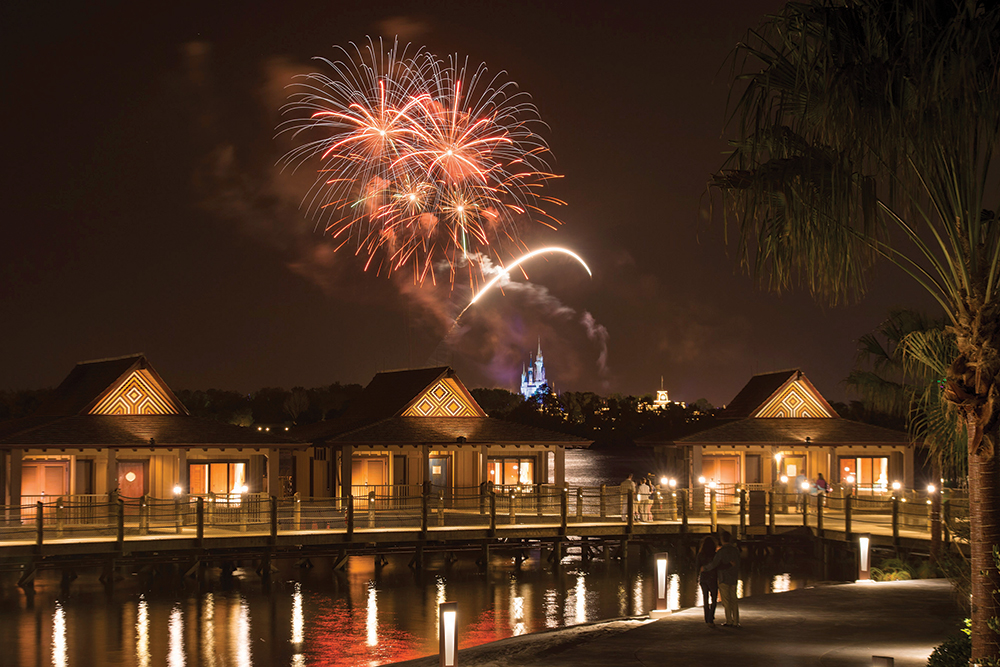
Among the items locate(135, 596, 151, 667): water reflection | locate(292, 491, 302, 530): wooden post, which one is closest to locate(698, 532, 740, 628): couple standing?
locate(135, 596, 151, 667): water reflection

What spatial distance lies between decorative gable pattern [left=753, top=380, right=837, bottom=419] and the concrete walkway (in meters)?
25.7

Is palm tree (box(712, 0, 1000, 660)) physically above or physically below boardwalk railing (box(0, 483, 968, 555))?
above

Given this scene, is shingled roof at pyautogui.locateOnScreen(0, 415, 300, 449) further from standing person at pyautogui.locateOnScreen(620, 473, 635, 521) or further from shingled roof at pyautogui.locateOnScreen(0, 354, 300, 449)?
standing person at pyautogui.locateOnScreen(620, 473, 635, 521)

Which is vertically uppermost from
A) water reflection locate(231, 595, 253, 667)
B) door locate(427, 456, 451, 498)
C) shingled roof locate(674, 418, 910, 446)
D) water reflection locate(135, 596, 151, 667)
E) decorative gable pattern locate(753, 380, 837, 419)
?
decorative gable pattern locate(753, 380, 837, 419)

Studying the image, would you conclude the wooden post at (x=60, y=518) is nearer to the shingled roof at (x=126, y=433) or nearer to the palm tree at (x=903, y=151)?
the shingled roof at (x=126, y=433)

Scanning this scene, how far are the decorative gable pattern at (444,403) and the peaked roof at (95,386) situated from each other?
8980mm

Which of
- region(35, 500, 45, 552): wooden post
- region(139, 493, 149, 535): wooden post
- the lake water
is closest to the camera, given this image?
the lake water

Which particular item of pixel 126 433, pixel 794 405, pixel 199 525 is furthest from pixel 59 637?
pixel 794 405

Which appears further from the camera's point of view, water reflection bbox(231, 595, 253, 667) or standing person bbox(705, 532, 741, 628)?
water reflection bbox(231, 595, 253, 667)

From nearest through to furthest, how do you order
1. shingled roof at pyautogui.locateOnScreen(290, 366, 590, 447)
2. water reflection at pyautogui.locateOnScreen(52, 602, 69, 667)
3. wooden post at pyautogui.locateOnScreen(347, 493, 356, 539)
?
water reflection at pyautogui.locateOnScreen(52, 602, 69, 667)
wooden post at pyautogui.locateOnScreen(347, 493, 356, 539)
shingled roof at pyautogui.locateOnScreen(290, 366, 590, 447)

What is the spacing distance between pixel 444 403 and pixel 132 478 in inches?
485

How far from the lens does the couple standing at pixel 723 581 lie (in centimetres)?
1852

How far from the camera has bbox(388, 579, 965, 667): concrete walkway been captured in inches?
602

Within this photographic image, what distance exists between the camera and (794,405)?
47.4 meters
